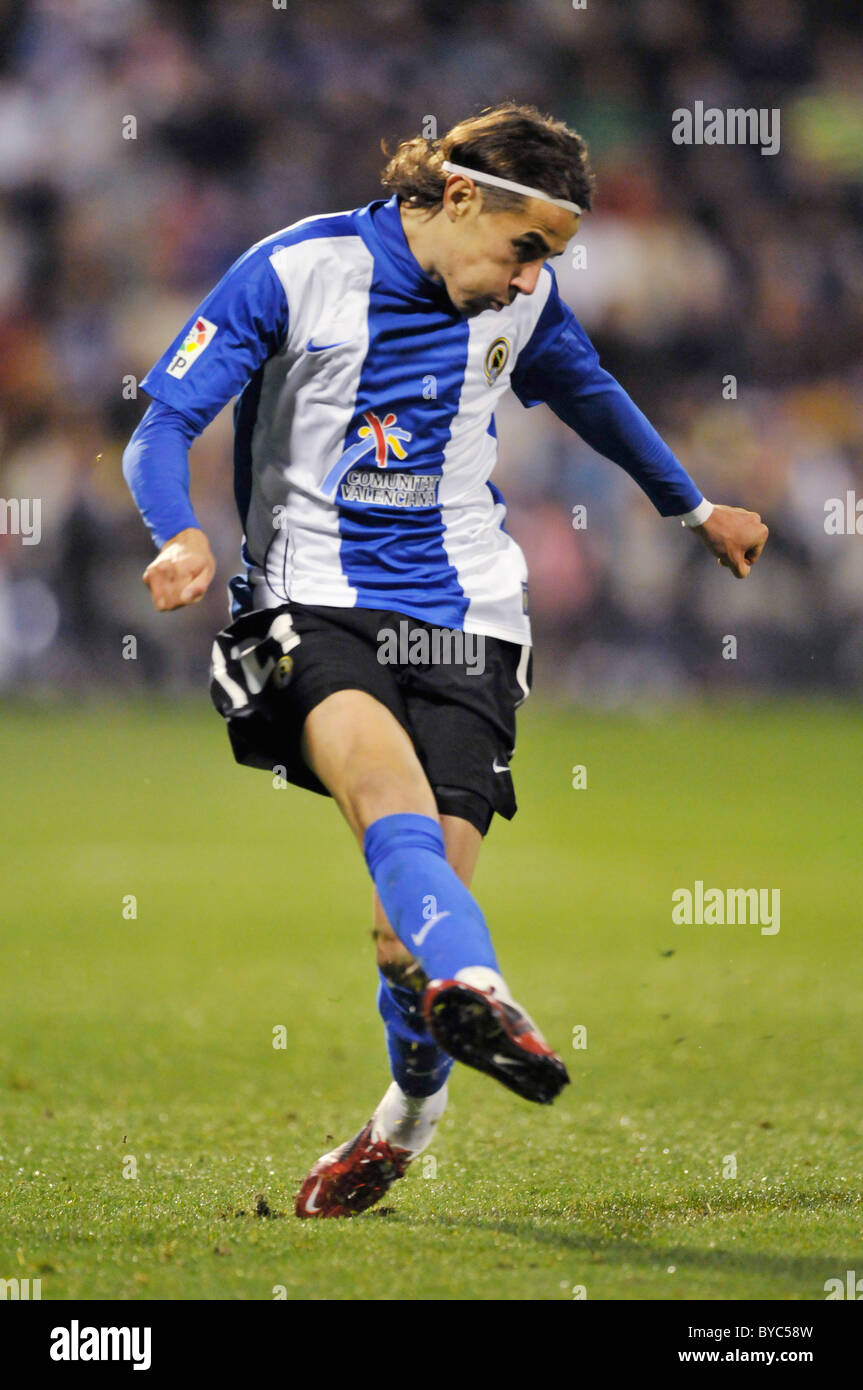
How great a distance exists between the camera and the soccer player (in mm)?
3416

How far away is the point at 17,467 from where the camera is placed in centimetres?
1434

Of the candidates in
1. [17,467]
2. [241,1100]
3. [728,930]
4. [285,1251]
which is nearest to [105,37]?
[17,467]

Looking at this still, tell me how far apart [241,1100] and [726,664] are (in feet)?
33.2

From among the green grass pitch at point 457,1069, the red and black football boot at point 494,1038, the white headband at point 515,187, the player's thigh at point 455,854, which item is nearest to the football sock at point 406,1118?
the green grass pitch at point 457,1069

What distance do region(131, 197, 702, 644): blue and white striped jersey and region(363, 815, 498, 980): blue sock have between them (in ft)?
A: 2.00

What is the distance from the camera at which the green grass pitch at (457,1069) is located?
11.1ft

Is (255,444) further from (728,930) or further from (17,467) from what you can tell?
(17,467)

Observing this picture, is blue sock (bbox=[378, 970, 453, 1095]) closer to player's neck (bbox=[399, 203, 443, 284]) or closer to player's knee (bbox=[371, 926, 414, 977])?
player's knee (bbox=[371, 926, 414, 977])

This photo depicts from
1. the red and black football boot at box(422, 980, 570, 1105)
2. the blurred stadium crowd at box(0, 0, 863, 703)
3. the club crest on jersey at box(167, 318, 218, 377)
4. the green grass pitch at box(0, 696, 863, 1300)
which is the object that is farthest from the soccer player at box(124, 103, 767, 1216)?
the blurred stadium crowd at box(0, 0, 863, 703)

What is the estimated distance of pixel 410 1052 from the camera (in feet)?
12.3

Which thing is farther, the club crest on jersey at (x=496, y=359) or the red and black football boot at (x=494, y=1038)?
the club crest on jersey at (x=496, y=359)

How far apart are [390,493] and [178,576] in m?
0.78

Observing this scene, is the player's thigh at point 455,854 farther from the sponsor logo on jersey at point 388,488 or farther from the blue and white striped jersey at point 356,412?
the sponsor logo on jersey at point 388,488

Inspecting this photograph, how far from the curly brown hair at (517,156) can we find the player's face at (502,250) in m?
0.03
